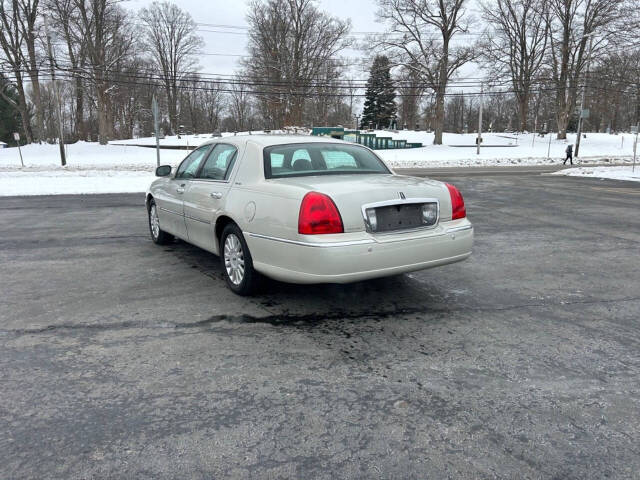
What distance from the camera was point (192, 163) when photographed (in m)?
5.94

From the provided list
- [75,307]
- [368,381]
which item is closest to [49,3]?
[75,307]

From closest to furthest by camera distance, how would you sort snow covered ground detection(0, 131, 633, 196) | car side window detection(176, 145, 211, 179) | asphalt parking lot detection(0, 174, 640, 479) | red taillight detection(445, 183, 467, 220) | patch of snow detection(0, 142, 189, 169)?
asphalt parking lot detection(0, 174, 640, 479) → red taillight detection(445, 183, 467, 220) → car side window detection(176, 145, 211, 179) → snow covered ground detection(0, 131, 633, 196) → patch of snow detection(0, 142, 189, 169)

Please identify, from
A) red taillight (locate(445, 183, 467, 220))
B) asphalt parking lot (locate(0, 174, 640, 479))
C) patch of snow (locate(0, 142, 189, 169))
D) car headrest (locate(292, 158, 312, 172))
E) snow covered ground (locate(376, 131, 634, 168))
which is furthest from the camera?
snow covered ground (locate(376, 131, 634, 168))

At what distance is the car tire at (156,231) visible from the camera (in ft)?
22.8

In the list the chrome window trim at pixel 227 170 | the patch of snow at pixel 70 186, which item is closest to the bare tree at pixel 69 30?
the patch of snow at pixel 70 186

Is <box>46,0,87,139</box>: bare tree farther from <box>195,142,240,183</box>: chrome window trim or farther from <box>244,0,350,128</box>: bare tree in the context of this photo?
<box>195,142,240,183</box>: chrome window trim

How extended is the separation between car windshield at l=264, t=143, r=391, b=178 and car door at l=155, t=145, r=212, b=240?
1.16 meters

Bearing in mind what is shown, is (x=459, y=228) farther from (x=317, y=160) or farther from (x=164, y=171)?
(x=164, y=171)

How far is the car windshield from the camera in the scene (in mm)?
4688

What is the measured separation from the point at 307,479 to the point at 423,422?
0.75m

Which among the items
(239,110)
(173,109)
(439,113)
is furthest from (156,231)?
(239,110)

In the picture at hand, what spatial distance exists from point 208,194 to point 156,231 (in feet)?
7.67

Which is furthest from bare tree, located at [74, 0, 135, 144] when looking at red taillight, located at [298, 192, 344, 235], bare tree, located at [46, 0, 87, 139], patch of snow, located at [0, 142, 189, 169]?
red taillight, located at [298, 192, 344, 235]

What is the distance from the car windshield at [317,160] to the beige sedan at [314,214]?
10mm
